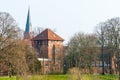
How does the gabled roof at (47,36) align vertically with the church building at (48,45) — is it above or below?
above

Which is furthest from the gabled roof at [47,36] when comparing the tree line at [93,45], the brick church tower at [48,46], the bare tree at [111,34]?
the bare tree at [111,34]

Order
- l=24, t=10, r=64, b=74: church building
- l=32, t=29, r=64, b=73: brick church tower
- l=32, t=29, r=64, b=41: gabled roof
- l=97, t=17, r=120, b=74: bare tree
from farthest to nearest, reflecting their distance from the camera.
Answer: l=32, t=29, r=64, b=41: gabled roof
l=32, t=29, r=64, b=73: brick church tower
l=24, t=10, r=64, b=74: church building
l=97, t=17, r=120, b=74: bare tree

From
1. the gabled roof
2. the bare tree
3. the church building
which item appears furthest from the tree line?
the gabled roof

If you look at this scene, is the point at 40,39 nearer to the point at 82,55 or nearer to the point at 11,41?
the point at 82,55

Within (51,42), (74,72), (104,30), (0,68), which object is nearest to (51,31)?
(51,42)

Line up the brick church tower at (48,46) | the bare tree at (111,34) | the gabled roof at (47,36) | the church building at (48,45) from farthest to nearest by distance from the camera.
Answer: the gabled roof at (47,36) → the brick church tower at (48,46) → the church building at (48,45) → the bare tree at (111,34)

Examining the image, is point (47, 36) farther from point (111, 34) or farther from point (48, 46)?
point (111, 34)

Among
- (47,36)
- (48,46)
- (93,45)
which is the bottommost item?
(93,45)

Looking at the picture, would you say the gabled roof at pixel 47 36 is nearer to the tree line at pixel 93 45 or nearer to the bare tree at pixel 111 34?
the tree line at pixel 93 45

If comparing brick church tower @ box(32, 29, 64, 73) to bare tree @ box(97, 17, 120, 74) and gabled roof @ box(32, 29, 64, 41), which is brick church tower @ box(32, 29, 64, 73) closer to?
gabled roof @ box(32, 29, 64, 41)

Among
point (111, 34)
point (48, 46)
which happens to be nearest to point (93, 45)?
point (111, 34)

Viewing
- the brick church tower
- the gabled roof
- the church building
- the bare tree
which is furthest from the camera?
the gabled roof

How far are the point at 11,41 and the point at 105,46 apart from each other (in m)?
23.1

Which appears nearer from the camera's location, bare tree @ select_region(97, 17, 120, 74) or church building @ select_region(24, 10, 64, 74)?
bare tree @ select_region(97, 17, 120, 74)
